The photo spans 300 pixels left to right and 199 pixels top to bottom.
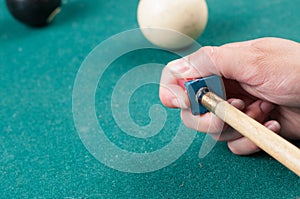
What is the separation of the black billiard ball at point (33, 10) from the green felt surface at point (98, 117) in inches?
1.4

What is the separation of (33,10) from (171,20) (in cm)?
40

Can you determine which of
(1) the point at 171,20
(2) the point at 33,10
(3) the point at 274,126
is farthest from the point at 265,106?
(2) the point at 33,10

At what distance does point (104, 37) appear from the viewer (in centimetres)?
121

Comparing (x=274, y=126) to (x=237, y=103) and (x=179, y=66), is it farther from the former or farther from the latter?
(x=179, y=66)

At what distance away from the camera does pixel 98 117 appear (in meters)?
0.93

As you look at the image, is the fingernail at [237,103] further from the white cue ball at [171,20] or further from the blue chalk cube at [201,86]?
the white cue ball at [171,20]

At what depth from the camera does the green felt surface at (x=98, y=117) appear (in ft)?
2.52

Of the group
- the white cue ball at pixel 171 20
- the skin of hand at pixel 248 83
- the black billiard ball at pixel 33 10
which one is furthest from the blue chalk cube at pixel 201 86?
the black billiard ball at pixel 33 10

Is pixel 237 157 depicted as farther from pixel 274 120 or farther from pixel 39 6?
pixel 39 6

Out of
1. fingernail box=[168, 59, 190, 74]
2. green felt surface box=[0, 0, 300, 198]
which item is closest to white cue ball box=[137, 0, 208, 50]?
green felt surface box=[0, 0, 300, 198]

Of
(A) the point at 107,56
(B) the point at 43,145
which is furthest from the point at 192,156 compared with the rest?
(A) the point at 107,56

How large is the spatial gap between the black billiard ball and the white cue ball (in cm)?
29

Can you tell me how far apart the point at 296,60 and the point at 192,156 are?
9.4 inches

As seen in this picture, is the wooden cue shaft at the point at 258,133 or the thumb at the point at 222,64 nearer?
the wooden cue shaft at the point at 258,133
